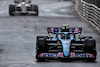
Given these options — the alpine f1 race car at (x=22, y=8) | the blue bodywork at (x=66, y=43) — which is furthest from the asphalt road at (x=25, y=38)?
the alpine f1 race car at (x=22, y=8)

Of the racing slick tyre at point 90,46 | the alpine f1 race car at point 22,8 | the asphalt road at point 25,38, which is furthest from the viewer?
the alpine f1 race car at point 22,8

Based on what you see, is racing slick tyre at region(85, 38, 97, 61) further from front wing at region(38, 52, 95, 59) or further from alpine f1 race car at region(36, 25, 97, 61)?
front wing at region(38, 52, 95, 59)

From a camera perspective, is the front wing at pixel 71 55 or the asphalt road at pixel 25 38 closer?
the asphalt road at pixel 25 38

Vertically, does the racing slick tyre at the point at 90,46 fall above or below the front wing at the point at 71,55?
above

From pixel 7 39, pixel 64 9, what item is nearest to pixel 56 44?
pixel 7 39

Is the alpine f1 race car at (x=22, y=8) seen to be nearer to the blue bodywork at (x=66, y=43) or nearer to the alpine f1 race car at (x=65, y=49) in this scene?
the blue bodywork at (x=66, y=43)

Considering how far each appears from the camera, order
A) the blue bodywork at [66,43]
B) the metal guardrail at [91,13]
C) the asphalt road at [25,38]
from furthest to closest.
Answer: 1. the metal guardrail at [91,13]
2. the blue bodywork at [66,43]
3. the asphalt road at [25,38]

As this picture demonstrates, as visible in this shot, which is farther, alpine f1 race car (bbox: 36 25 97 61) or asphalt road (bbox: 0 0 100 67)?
alpine f1 race car (bbox: 36 25 97 61)

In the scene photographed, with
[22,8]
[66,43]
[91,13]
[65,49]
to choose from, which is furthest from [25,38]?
[22,8]

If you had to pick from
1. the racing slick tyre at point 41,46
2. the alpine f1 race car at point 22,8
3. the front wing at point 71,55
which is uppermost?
the racing slick tyre at point 41,46

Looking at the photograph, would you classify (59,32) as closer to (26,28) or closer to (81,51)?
(81,51)

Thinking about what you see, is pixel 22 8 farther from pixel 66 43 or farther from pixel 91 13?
pixel 66 43

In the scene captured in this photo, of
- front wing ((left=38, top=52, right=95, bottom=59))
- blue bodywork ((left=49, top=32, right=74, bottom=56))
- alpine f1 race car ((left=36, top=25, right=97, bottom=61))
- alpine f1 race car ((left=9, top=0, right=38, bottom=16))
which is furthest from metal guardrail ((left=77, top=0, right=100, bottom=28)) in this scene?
front wing ((left=38, top=52, right=95, bottom=59))

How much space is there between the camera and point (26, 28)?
27344mm
